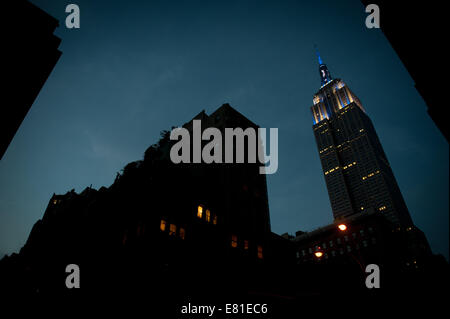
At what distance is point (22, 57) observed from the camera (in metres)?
15.4

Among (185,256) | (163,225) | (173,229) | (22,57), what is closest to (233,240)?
(185,256)

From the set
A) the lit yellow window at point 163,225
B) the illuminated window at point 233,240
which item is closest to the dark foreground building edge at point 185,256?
the lit yellow window at point 163,225

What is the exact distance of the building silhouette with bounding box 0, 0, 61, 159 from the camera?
593 inches

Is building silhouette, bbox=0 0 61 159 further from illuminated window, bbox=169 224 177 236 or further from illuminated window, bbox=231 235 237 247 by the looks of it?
illuminated window, bbox=231 235 237 247

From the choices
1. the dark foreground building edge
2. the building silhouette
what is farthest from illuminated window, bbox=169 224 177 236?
the building silhouette

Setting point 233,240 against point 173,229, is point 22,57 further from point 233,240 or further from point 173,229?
point 233,240

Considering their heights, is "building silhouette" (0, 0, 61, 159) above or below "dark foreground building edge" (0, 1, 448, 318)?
above

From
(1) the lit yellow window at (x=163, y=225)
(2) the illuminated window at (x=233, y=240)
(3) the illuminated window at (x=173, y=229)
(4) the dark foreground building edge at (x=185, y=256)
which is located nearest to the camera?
(4) the dark foreground building edge at (x=185, y=256)

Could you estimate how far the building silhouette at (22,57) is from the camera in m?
15.1

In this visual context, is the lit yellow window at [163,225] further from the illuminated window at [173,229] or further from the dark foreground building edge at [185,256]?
the illuminated window at [173,229]
